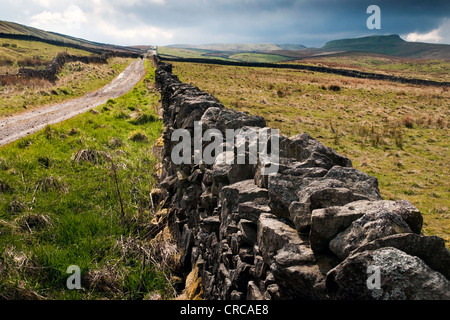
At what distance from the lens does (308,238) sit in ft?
9.15

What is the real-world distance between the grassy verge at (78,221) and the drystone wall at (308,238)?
105 centimetres

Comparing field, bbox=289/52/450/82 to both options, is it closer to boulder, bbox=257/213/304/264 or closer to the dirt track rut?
the dirt track rut

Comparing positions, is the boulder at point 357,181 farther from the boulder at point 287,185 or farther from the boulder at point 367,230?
the boulder at point 367,230

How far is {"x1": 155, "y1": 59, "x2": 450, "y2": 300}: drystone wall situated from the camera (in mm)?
2012

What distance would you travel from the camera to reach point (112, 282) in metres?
4.59

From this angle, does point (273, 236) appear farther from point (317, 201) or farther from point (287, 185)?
point (287, 185)

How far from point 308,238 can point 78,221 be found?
16.0ft

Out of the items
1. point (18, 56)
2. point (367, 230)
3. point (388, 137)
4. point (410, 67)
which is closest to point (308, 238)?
point (367, 230)

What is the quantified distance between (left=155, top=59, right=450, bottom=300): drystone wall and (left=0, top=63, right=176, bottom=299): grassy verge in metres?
1.05

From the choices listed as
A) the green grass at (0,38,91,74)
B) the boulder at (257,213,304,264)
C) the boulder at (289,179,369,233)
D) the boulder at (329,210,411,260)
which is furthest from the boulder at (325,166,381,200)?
the green grass at (0,38,91,74)

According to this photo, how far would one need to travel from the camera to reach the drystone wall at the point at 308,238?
2.01 meters

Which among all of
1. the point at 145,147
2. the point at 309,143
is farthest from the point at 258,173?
the point at 145,147

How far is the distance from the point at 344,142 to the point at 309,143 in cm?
1009
